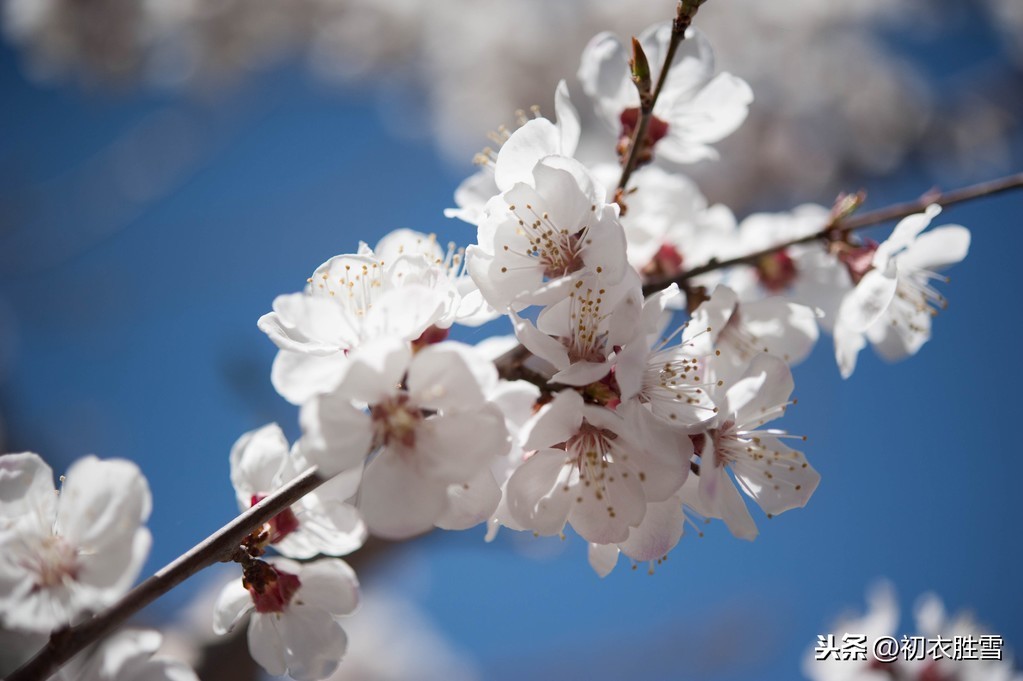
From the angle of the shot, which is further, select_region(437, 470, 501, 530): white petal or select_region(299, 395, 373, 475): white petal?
select_region(437, 470, 501, 530): white petal

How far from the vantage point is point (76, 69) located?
14.7 ft

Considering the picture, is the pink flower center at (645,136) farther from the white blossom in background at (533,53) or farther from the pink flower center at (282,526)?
the white blossom in background at (533,53)

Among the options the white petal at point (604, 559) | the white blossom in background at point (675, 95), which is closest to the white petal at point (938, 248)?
the white blossom in background at point (675, 95)

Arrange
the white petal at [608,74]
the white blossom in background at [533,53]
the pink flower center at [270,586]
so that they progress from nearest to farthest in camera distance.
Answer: the pink flower center at [270,586] < the white petal at [608,74] < the white blossom in background at [533,53]

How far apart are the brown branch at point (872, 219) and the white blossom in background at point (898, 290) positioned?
4 centimetres

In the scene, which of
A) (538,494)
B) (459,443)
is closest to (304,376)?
(459,443)

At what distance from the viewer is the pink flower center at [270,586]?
0.89 m

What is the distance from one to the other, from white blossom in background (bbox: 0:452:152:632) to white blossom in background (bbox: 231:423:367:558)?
0.18m

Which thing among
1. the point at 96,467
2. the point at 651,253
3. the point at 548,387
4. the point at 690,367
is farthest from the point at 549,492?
the point at 651,253

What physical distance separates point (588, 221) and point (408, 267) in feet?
0.72

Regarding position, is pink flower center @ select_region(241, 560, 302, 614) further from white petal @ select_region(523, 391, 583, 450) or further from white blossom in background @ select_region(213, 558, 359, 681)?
white petal @ select_region(523, 391, 583, 450)

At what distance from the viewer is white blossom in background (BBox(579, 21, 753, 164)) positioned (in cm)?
121

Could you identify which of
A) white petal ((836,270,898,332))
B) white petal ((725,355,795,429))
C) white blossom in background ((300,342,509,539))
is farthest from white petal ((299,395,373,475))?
white petal ((836,270,898,332))

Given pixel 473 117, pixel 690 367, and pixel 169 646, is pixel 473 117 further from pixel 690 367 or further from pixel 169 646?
pixel 690 367
